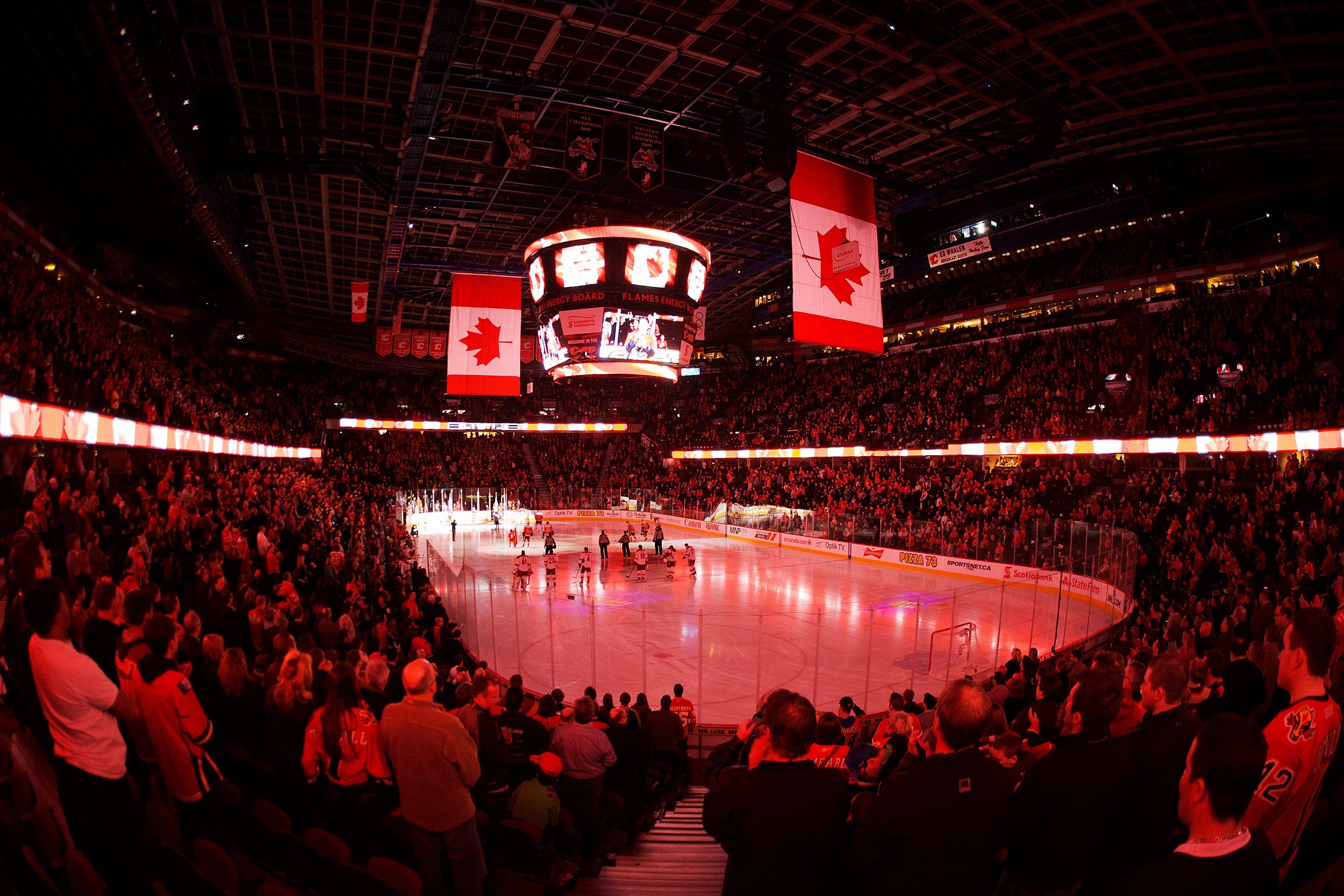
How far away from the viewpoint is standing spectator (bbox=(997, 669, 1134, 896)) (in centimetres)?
252

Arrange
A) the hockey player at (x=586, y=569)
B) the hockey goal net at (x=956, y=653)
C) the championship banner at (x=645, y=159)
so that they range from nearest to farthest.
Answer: the hockey goal net at (x=956, y=653)
the championship banner at (x=645, y=159)
the hockey player at (x=586, y=569)

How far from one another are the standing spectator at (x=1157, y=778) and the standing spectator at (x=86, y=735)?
428 cm

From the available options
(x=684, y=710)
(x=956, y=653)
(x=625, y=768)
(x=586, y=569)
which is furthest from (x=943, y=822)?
(x=586, y=569)

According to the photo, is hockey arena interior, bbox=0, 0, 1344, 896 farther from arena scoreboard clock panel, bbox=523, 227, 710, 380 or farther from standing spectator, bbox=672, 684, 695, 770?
standing spectator, bbox=672, 684, 695, 770

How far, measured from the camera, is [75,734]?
3.20 m

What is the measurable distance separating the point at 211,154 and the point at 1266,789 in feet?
69.6

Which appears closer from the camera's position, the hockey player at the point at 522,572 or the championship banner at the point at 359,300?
the hockey player at the point at 522,572

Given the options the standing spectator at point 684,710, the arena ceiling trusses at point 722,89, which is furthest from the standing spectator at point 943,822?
the arena ceiling trusses at point 722,89

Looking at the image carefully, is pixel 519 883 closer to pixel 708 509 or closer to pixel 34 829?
pixel 34 829

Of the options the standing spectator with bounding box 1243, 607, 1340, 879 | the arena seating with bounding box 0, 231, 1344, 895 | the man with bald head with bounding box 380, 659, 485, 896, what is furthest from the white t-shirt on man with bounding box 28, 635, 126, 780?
the standing spectator with bounding box 1243, 607, 1340, 879

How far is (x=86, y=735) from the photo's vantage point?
3.21 meters

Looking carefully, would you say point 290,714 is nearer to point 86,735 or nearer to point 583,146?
point 86,735

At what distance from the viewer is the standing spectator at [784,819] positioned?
2.32 m

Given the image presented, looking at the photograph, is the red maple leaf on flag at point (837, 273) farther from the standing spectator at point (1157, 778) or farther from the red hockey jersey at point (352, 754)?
the red hockey jersey at point (352, 754)
